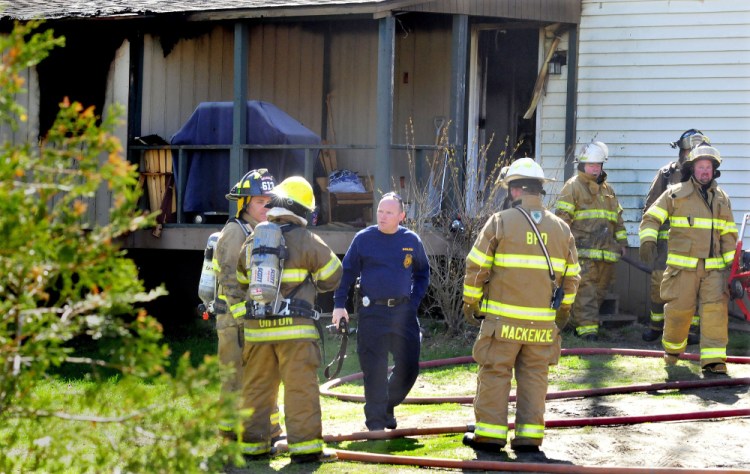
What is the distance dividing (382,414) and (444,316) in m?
3.96

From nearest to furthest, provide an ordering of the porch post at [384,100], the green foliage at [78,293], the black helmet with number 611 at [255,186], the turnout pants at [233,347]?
the green foliage at [78,293], the turnout pants at [233,347], the black helmet with number 611 at [255,186], the porch post at [384,100]

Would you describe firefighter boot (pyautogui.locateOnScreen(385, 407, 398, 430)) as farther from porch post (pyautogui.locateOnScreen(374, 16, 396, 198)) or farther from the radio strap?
porch post (pyautogui.locateOnScreen(374, 16, 396, 198))

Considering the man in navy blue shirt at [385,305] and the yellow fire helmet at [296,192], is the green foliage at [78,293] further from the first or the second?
the man in navy blue shirt at [385,305]

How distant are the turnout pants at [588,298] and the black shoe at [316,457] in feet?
16.8

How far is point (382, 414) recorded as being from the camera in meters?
7.55

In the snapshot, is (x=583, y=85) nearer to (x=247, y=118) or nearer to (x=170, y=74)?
(x=247, y=118)

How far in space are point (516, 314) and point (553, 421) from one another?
3.33 ft

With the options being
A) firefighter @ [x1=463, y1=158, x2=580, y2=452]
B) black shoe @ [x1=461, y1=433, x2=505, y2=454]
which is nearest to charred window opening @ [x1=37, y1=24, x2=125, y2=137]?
firefighter @ [x1=463, y1=158, x2=580, y2=452]

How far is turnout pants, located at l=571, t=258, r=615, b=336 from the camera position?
1136cm

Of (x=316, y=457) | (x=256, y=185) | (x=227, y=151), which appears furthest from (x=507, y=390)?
(x=227, y=151)

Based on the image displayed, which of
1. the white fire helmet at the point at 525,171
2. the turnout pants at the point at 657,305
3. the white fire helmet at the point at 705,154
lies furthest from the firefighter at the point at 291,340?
the turnout pants at the point at 657,305

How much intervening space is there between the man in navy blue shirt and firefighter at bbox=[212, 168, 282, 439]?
0.74 meters

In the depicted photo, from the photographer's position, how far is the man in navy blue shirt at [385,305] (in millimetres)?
7648

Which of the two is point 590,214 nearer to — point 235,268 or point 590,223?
point 590,223
